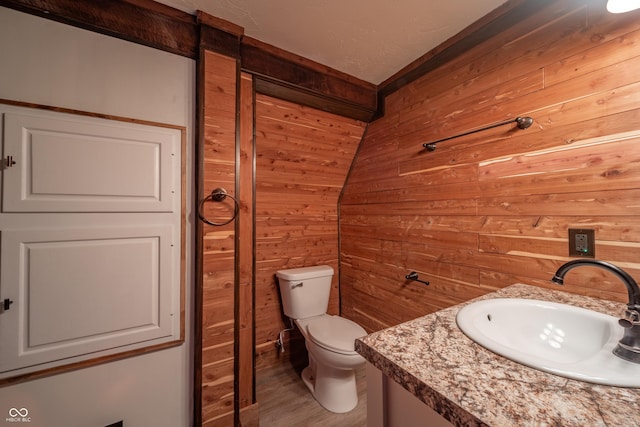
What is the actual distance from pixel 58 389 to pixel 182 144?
4.16 ft

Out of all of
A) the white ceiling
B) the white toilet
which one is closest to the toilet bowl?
the white toilet

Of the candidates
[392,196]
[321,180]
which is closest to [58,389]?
[321,180]

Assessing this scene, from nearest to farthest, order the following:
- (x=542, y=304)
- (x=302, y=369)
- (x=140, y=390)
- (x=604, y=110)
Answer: (x=542, y=304)
(x=604, y=110)
(x=140, y=390)
(x=302, y=369)

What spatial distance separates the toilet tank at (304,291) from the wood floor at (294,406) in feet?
1.60

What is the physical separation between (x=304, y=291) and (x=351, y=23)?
1804mm

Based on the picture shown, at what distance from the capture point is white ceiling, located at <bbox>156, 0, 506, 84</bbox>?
123 cm

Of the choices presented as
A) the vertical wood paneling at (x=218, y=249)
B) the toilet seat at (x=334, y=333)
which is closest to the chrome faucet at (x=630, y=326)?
the toilet seat at (x=334, y=333)

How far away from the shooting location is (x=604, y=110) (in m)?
0.98

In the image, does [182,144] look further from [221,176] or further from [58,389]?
[58,389]

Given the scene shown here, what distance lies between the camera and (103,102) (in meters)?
1.18

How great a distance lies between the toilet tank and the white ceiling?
5.23 ft

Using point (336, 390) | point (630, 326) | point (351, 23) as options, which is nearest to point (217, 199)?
point (351, 23)

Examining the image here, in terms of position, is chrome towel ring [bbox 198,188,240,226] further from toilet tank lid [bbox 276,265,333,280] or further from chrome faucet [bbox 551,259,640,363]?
chrome faucet [bbox 551,259,640,363]

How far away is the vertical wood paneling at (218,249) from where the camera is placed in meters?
1.32
